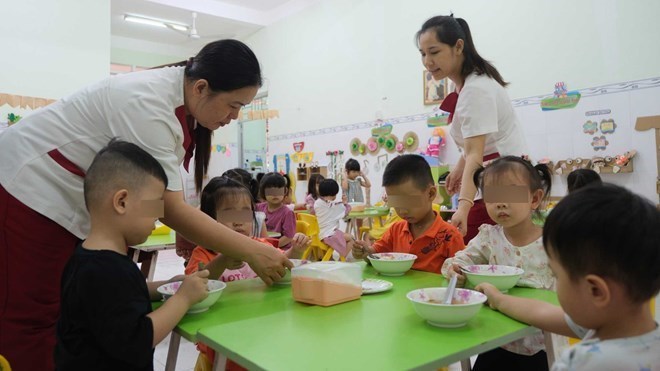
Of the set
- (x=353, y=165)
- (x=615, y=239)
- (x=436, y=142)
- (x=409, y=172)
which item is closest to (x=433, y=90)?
(x=436, y=142)

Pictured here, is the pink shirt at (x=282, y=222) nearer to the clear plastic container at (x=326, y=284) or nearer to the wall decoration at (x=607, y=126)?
the clear plastic container at (x=326, y=284)

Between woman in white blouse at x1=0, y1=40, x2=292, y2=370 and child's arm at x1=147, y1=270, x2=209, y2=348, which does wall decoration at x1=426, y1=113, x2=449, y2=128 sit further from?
child's arm at x1=147, y1=270, x2=209, y2=348

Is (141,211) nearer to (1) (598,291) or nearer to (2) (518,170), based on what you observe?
(1) (598,291)

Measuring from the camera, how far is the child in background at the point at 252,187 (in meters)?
2.65


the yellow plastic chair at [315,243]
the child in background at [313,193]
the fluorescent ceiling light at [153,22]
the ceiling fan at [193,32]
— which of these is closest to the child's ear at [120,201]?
the yellow plastic chair at [315,243]

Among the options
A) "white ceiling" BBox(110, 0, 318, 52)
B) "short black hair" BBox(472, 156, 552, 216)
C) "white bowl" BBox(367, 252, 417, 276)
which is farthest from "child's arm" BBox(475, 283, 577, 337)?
"white ceiling" BBox(110, 0, 318, 52)

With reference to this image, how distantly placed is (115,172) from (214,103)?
1.45ft

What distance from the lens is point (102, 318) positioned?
944 mm

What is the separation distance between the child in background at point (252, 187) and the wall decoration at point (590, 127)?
3.03m

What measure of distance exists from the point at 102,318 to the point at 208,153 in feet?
2.96

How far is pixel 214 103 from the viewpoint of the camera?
1.44 m

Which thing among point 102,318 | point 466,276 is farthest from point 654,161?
point 102,318

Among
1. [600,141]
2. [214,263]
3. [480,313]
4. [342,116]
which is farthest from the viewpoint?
[342,116]

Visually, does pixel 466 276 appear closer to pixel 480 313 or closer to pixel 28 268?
pixel 480 313
